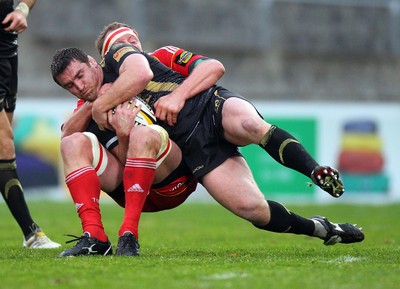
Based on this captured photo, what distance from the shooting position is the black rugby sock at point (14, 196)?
729cm

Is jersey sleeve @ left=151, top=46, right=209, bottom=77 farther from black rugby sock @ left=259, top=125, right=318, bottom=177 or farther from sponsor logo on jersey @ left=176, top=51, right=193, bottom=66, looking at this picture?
black rugby sock @ left=259, top=125, right=318, bottom=177

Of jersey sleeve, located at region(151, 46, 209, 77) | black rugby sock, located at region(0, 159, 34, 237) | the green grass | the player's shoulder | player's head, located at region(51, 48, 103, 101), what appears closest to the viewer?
the green grass

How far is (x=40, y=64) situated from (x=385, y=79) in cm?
719

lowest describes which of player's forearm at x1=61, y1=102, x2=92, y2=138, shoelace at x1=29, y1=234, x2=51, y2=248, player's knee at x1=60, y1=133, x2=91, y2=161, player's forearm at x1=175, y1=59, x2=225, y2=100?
shoelace at x1=29, y1=234, x2=51, y2=248

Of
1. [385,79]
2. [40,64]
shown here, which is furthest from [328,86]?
[40,64]

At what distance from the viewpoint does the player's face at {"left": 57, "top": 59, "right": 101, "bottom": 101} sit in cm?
613

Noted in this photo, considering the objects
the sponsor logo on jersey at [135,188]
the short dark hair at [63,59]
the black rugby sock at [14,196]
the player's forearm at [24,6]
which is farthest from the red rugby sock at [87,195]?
the player's forearm at [24,6]

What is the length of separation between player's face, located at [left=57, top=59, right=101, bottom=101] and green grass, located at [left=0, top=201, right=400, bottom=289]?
42.3 inches

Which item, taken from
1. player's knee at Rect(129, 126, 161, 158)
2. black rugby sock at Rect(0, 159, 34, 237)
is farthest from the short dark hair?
black rugby sock at Rect(0, 159, 34, 237)

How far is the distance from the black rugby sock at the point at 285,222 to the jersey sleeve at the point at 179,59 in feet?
3.57

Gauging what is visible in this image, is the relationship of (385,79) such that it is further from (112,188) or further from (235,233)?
(112,188)

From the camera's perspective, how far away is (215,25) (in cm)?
1955

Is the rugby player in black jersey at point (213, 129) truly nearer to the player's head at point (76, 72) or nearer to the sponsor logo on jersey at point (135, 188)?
the player's head at point (76, 72)

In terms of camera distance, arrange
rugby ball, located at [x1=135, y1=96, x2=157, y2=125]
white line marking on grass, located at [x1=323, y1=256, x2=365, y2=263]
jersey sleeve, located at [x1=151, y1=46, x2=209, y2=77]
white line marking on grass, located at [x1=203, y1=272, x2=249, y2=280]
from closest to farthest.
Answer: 1. white line marking on grass, located at [x1=203, y1=272, x2=249, y2=280]
2. white line marking on grass, located at [x1=323, y1=256, x2=365, y2=263]
3. rugby ball, located at [x1=135, y1=96, x2=157, y2=125]
4. jersey sleeve, located at [x1=151, y1=46, x2=209, y2=77]
